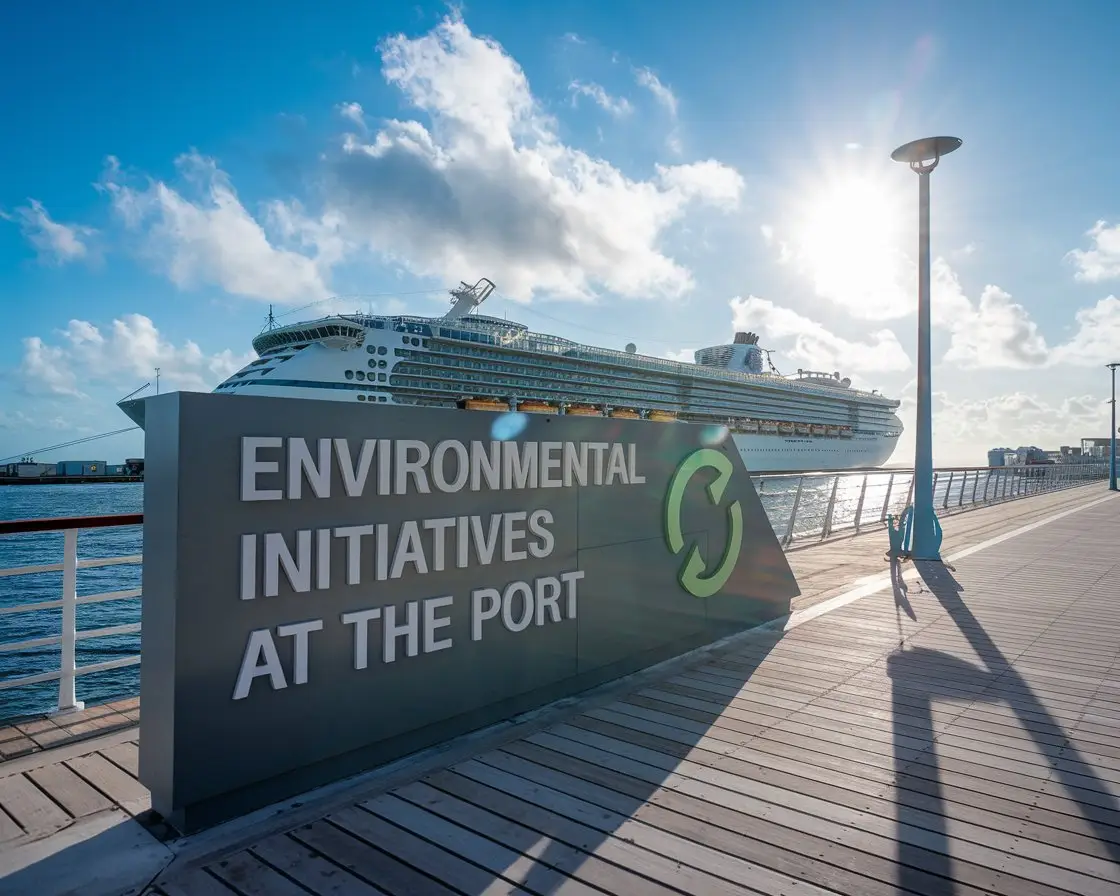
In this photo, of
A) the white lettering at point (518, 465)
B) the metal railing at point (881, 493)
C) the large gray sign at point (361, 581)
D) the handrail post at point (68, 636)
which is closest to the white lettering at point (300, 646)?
the large gray sign at point (361, 581)

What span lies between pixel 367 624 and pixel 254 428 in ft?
2.73

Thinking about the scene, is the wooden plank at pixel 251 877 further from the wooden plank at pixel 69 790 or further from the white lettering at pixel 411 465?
the white lettering at pixel 411 465

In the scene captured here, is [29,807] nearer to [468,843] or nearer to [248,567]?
[248,567]

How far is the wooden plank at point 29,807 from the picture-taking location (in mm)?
2113

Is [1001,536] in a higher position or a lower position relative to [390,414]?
lower

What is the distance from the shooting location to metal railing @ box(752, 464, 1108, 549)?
8562 millimetres

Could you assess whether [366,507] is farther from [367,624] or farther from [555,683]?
[555,683]

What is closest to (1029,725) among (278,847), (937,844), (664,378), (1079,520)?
(937,844)

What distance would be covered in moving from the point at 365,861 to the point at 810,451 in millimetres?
59346

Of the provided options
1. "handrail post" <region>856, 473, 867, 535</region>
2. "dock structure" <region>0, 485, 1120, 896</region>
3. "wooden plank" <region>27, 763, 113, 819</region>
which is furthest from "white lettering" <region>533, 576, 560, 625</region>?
"handrail post" <region>856, 473, 867, 535</region>

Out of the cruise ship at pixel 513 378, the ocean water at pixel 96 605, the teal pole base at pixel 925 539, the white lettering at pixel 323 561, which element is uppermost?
the cruise ship at pixel 513 378

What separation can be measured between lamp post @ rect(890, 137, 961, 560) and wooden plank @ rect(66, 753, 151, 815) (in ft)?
24.2

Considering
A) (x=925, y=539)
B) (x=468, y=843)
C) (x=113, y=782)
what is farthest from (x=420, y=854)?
(x=925, y=539)

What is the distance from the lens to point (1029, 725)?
299 centimetres
